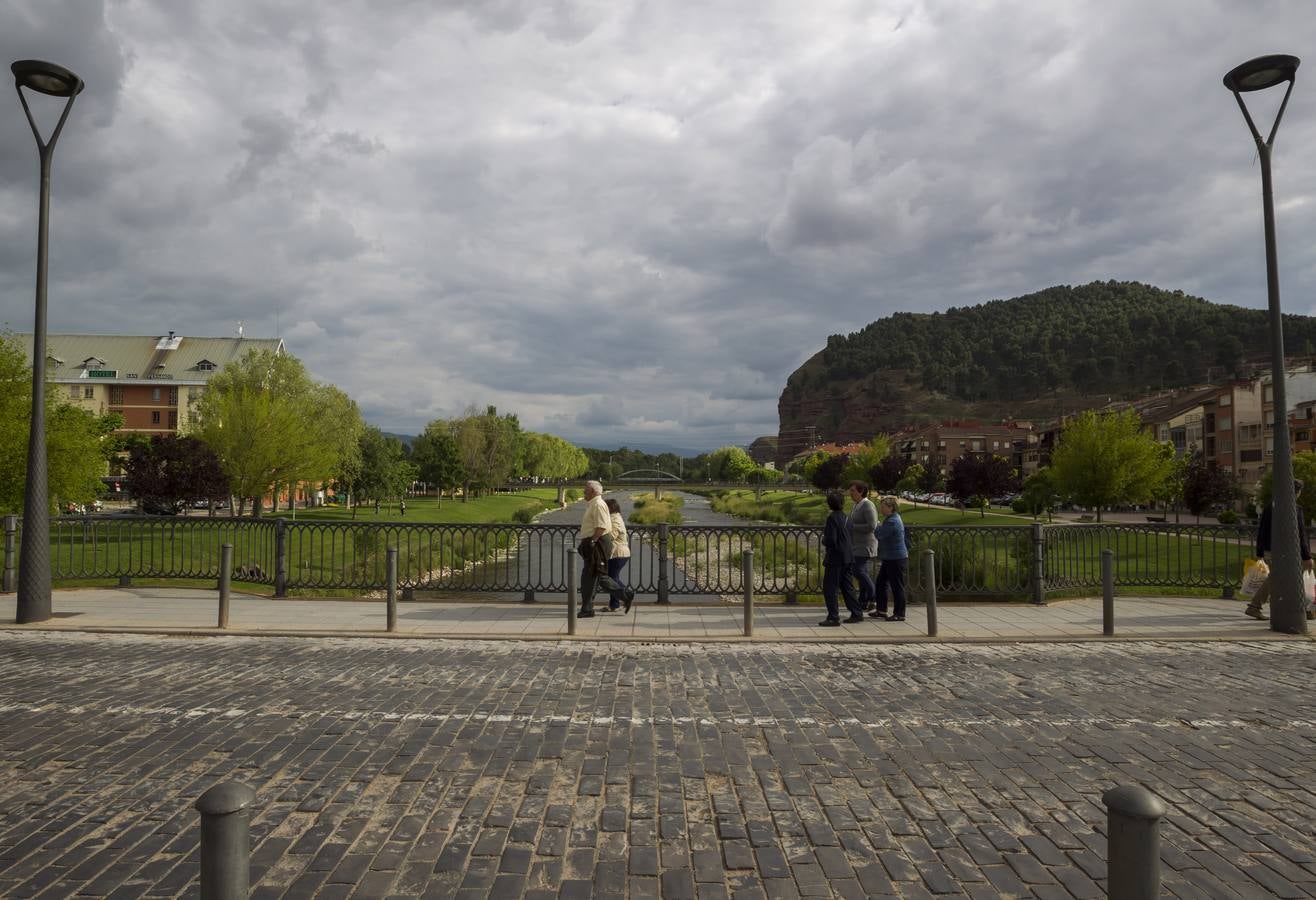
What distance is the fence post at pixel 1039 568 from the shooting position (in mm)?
12602

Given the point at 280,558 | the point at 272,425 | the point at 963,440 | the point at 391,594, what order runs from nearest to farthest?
the point at 391,594 < the point at 280,558 < the point at 272,425 < the point at 963,440

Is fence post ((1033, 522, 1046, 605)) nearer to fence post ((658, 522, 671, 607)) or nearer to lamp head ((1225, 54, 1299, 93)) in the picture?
fence post ((658, 522, 671, 607))

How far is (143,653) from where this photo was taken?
8.96 metres

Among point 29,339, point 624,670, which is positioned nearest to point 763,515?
point 624,670

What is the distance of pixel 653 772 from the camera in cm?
504

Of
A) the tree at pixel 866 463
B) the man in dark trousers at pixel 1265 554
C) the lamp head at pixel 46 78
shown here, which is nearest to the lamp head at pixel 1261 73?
the man in dark trousers at pixel 1265 554

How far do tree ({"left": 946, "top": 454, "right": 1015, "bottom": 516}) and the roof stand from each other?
7423 cm

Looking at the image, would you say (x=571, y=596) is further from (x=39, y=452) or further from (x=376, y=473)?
(x=376, y=473)

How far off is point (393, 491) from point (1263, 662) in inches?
2229

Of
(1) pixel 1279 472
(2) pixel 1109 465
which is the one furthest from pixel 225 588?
(2) pixel 1109 465

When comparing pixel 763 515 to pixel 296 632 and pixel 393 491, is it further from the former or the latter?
pixel 296 632

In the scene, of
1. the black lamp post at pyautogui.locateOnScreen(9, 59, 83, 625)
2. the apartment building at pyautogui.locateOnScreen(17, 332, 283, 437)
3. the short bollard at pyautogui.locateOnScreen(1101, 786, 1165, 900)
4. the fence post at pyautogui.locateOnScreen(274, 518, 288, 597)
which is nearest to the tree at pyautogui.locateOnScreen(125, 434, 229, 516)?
the fence post at pyautogui.locateOnScreen(274, 518, 288, 597)

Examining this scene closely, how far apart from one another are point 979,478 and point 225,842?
6215 centimetres

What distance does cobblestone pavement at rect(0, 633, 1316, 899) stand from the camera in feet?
12.2
